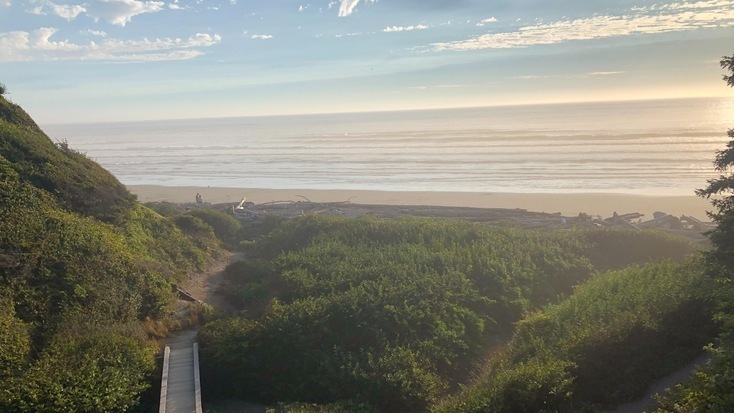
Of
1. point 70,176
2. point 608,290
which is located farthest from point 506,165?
point 70,176

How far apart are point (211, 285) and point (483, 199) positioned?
2462 centimetres

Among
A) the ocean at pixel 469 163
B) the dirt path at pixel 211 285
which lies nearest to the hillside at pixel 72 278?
the dirt path at pixel 211 285

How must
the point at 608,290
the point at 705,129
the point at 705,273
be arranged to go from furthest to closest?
1. the point at 705,129
2. the point at 608,290
3. the point at 705,273

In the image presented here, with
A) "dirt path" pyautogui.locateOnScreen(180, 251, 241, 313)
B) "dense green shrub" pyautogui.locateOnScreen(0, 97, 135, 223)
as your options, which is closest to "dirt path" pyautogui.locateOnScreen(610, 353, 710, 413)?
"dirt path" pyautogui.locateOnScreen(180, 251, 241, 313)

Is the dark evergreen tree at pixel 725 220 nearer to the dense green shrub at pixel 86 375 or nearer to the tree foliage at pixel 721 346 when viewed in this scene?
the tree foliage at pixel 721 346

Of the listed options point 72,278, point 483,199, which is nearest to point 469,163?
point 483,199

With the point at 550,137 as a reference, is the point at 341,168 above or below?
below

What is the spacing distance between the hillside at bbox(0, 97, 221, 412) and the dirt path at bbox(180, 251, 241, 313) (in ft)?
1.96

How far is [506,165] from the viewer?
5403 centimetres

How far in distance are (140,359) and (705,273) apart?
15202mm

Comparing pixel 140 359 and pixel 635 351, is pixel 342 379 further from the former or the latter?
pixel 635 351

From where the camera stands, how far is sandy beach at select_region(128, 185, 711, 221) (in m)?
33.3

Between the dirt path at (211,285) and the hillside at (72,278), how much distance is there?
597 millimetres

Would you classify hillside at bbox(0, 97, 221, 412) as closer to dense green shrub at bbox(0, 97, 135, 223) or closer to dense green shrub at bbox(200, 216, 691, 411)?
dense green shrub at bbox(0, 97, 135, 223)
